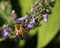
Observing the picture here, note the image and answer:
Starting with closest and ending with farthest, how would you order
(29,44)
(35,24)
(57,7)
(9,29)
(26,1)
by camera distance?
(35,24) → (9,29) → (57,7) → (26,1) → (29,44)

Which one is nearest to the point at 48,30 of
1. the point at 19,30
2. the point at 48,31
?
the point at 48,31

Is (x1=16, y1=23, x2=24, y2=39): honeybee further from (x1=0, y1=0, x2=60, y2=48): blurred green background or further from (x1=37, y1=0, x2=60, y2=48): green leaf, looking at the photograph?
(x1=37, y1=0, x2=60, y2=48): green leaf

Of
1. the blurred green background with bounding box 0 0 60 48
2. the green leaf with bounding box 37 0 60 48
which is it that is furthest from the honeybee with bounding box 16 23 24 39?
the green leaf with bounding box 37 0 60 48

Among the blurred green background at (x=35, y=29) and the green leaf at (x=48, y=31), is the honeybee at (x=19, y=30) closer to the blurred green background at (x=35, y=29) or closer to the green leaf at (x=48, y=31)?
the blurred green background at (x=35, y=29)

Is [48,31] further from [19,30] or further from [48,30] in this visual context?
[19,30]

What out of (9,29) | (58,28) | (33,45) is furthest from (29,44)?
(9,29)

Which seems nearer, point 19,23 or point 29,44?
point 19,23

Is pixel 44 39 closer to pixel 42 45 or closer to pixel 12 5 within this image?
pixel 42 45

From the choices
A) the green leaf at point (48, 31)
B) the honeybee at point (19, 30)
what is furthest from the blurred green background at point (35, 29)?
the honeybee at point (19, 30)

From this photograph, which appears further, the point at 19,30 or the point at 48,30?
the point at 48,30
